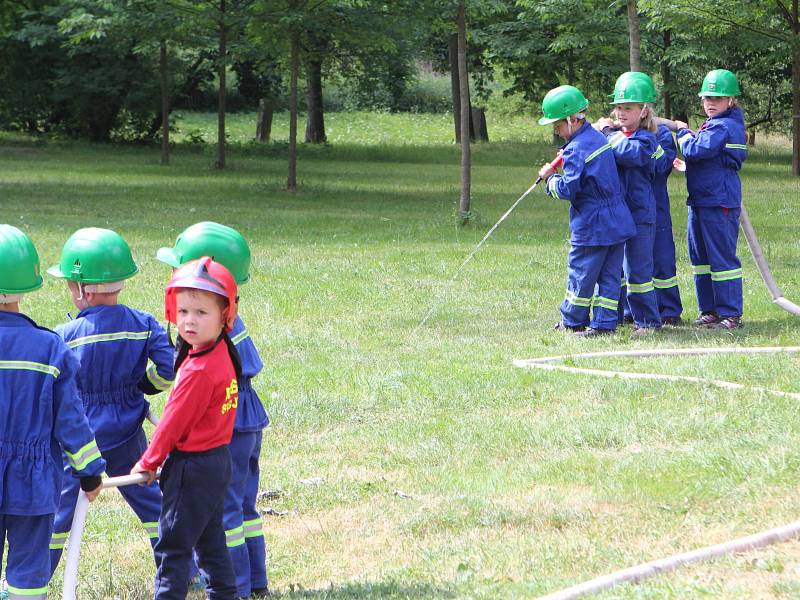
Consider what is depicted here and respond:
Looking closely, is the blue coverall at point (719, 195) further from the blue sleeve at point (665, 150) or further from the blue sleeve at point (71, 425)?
the blue sleeve at point (71, 425)

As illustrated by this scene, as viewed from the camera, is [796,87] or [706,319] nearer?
[706,319]

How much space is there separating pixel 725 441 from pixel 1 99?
3772 cm

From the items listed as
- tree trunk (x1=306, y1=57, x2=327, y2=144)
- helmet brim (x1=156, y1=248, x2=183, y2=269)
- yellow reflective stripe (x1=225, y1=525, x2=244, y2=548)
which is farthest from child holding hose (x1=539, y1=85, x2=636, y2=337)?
tree trunk (x1=306, y1=57, x2=327, y2=144)

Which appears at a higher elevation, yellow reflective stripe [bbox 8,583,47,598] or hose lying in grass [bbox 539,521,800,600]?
hose lying in grass [bbox 539,521,800,600]

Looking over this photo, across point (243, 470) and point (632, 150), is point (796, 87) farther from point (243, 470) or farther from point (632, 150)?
point (243, 470)

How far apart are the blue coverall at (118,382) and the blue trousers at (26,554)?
0.53 meters

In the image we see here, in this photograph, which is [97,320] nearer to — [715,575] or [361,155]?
[715,575]

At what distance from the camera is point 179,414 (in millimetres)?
4180

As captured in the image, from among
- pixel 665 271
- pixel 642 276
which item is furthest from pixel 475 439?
pixel 665 271

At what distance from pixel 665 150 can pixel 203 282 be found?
6.99 metres

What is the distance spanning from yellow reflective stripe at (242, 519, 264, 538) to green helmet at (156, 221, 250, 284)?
98 cm

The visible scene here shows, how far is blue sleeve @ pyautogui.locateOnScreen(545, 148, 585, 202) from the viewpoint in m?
9.70

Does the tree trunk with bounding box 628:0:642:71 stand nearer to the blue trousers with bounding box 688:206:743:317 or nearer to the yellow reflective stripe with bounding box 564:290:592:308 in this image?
the blue trousers with bounding box 688:206:743:317

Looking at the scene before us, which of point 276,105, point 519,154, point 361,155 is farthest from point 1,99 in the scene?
point 519,154
